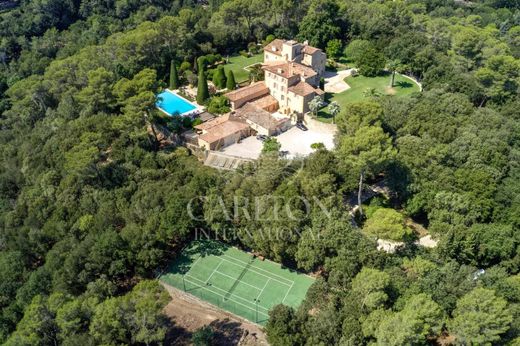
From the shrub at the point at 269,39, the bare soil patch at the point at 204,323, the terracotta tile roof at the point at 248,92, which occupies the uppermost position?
the shrub at the point at 269,39

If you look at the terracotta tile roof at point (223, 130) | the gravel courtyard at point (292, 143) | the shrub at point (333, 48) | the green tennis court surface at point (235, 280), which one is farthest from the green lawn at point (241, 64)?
the green tennis court surface at point (235, 280)

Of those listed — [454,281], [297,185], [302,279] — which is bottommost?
[302,279]

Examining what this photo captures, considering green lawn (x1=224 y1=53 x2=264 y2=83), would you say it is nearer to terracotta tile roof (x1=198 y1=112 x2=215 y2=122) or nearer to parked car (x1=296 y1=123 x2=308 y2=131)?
terracotta tile roof (x1=198 y1=112 x2=215 y2=122)

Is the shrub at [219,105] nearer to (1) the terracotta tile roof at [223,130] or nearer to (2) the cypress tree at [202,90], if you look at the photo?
(2) the cypress tree at [202,90]

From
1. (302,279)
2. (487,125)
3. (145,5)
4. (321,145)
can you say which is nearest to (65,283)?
(302,279)

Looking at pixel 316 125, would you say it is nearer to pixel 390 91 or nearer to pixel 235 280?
pixel 390 91

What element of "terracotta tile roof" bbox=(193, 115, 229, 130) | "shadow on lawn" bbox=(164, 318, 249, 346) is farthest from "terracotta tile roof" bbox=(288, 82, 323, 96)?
"shadow on lawn" bbox=(164, 318, 249, 346)

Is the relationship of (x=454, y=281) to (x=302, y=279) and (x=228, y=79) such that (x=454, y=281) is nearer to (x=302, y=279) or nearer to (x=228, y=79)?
(x=302, y=279)
